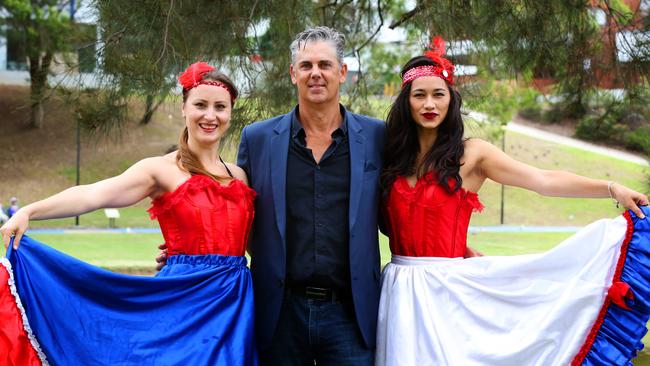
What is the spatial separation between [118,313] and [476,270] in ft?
4.43

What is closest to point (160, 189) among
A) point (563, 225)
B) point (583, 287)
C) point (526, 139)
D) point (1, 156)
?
point (583, 287)

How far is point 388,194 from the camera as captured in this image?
10.0 ft

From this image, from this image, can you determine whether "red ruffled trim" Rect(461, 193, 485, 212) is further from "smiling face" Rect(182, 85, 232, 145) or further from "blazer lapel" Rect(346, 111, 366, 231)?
"smiling face" Rect(182, 85, 232, 145)

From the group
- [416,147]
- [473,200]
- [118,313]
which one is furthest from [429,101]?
[118,313]

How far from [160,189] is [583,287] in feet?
5.33

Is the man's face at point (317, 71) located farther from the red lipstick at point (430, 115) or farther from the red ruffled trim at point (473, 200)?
the red ruffled trim at point (473, 200)

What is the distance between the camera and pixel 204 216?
287 centimetres

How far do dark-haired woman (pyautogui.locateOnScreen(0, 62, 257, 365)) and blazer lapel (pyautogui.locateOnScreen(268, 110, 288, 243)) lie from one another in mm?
131

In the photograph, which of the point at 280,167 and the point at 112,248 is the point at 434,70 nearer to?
the point at 280,167

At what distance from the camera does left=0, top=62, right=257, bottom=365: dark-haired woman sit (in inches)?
104

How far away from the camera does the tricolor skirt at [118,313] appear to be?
Answer: 8.65ft

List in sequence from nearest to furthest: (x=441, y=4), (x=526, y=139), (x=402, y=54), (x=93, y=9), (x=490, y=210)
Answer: (x=93, y=9)
(x=441, y=4)
(x=402, y=54)
(x=490, y=210)
(x=526, y=139)

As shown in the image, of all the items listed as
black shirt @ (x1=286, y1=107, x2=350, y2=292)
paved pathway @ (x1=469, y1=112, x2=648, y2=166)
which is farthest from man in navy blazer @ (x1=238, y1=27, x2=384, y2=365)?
paved pathway @ (x1=469, y1=112, x2=648, y2=166)

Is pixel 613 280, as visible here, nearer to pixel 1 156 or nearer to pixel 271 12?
pixel 271 12
